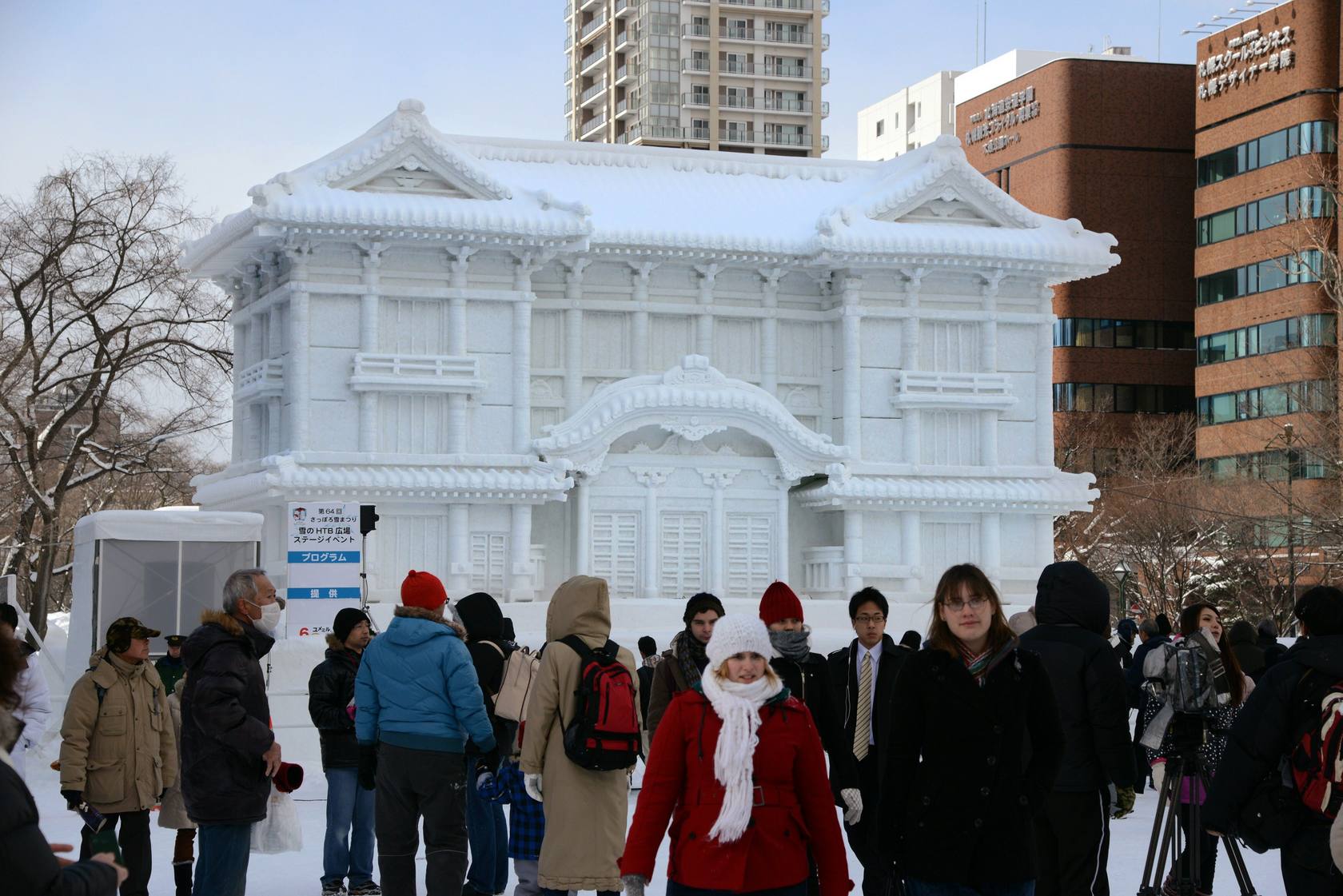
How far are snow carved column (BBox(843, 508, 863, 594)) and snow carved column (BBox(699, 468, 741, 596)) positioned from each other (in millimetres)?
1983

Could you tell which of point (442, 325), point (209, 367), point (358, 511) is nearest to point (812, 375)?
point (442, 325)

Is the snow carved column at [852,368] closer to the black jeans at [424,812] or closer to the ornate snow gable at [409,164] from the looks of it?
the ornate snow gable at [409,164]

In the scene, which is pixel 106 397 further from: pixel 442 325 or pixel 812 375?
pixel 812 375

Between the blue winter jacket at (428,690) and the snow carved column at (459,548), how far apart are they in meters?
16.5

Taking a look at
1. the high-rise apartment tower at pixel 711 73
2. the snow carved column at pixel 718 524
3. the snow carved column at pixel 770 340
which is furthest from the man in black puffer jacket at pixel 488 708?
the high-rise apartment tower at pixel 711 73

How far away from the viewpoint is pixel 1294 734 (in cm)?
692

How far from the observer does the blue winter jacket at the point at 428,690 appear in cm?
901

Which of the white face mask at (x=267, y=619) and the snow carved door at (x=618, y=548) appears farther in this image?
the snow carved door at (x=618, y=548)

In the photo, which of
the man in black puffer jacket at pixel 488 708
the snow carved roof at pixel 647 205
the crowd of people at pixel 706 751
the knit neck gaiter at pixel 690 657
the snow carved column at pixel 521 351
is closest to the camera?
the crowd of people at pixel 706 751

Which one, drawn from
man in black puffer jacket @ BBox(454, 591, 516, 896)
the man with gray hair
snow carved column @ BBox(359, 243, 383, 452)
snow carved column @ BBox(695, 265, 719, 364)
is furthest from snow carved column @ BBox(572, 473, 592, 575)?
the man with gray hair

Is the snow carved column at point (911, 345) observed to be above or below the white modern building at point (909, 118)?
below

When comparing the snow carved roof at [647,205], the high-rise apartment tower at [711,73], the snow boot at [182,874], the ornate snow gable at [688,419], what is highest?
the high-rise apartment tower at [711,73]

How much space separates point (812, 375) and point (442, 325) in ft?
21.0

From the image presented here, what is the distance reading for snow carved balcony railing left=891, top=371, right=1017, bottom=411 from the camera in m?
27.9
